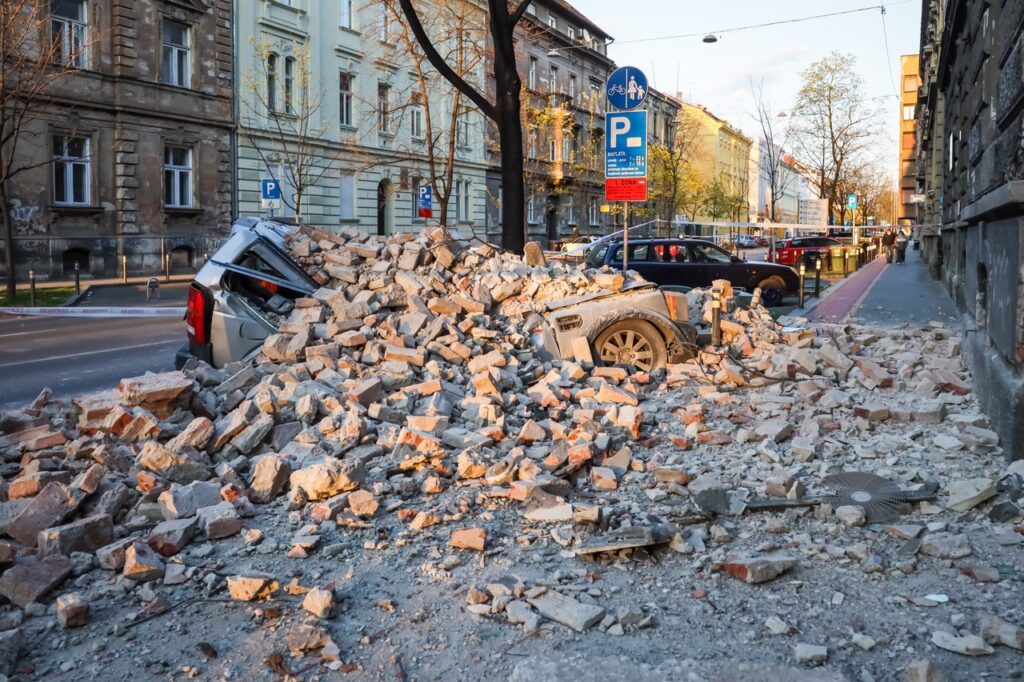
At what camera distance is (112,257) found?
1096 inches

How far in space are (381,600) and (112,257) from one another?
26943mm

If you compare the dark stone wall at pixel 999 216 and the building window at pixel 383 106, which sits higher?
the building window at pixel 383 106

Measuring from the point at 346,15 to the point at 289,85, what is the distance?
16.4 feet

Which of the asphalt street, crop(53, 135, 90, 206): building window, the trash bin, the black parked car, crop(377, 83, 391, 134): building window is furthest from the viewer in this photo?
crop(377, 83, 391, 134): building window

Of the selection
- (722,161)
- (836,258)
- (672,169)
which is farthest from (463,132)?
(722,161)

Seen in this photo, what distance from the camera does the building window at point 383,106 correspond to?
130ft

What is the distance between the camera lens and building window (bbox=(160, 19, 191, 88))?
29.6m

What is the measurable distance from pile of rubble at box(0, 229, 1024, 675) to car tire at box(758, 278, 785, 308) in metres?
9.99

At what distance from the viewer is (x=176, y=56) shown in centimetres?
3002

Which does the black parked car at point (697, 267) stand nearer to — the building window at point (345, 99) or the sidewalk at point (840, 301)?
the sidewalk at point (840, 301)

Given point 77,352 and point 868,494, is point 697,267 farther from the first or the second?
point 868,494

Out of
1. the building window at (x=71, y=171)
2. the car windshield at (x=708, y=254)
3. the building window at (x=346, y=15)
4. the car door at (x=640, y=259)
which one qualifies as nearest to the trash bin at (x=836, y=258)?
the car windshield at (x=708, y=254)

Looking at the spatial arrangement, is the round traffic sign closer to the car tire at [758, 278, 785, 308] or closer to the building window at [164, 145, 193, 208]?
the car tire at [758, 278, 785, 308]

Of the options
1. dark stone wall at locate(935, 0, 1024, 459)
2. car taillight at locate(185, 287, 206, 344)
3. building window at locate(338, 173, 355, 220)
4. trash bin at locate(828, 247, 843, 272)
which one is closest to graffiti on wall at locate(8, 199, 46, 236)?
building window at locate(338, 173, 355, 220)
